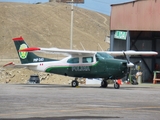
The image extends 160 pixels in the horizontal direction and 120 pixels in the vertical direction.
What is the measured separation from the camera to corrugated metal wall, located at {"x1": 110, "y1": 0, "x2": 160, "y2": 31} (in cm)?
4222

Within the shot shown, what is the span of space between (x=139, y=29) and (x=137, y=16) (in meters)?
1.05

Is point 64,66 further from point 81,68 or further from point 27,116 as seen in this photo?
point 27,116

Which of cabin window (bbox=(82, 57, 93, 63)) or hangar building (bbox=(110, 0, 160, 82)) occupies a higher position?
hangar building (bbox=(110, 0, 160, 82))

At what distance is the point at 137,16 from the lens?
43531 millimetres

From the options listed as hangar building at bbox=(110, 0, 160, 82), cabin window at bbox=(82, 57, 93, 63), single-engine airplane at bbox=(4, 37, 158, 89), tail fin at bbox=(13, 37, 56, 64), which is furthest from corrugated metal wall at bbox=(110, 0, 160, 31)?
tail fin at bbox=(13, 37, 56, 64)

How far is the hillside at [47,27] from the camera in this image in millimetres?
109600

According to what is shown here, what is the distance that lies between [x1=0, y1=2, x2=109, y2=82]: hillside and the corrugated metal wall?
2150 inches

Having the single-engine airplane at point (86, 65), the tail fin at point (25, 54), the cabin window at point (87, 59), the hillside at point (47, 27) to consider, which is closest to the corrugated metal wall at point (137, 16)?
the single-engine airplane at point (86, 65)

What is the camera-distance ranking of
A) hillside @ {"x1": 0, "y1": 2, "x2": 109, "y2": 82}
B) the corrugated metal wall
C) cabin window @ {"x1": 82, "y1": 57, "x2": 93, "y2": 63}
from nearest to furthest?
cabin window @ {"x1": 82, "y1": 57, "x2": 93, "y2": 63}, the corrugated metal wall, hillside @ {"x1": 0, "y1": 2, "x2": 109, "y2": 82}

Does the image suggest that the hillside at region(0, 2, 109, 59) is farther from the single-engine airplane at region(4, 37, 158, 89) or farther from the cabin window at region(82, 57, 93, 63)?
the cabin window at region(82, 57, 93, 63)

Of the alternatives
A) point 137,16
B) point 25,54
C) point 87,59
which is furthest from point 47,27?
point 87,59

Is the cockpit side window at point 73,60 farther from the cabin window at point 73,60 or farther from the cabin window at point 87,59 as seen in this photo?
the cabin window at point 87,59

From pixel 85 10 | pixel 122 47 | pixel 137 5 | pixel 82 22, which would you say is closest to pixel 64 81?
pixel 122 47

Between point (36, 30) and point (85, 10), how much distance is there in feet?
131
